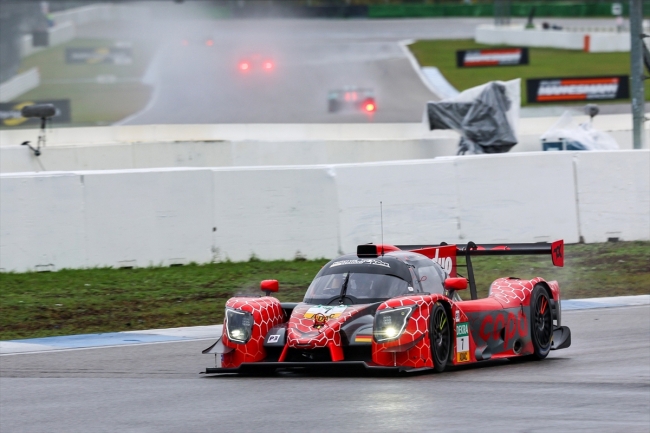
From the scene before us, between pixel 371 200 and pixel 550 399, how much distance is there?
8.35 meters

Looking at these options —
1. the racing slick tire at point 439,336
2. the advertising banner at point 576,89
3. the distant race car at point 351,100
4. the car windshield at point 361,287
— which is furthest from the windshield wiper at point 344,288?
the advertising banner at point 576,89

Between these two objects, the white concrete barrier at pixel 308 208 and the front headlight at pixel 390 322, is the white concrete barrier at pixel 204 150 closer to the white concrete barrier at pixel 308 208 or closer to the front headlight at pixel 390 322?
the white concrete barrier at pixel 308 208

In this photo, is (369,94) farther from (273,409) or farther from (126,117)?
(273,409)

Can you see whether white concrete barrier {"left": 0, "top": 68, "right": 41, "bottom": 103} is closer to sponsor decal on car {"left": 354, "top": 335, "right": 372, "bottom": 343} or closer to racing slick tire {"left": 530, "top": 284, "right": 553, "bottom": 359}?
racing slick tire {"left": 530, "top": 284, "right": 553, "bottom": 359}

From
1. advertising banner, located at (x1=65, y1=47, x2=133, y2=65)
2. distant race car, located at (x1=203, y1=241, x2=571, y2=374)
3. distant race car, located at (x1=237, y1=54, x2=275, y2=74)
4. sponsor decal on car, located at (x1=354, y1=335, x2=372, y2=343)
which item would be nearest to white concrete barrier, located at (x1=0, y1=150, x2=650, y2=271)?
distant race car, located at (x1=203, y1=241, x2=571, y2=374)

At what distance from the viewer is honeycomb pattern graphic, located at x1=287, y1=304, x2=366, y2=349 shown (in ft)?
28.5

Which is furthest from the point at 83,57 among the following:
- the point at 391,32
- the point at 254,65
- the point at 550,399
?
the point at 550,399

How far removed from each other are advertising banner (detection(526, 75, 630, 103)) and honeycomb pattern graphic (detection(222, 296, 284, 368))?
3326 cm

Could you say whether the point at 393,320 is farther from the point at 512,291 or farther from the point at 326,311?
the point at 512,291

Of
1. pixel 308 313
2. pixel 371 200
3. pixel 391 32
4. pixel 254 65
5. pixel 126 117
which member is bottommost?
pixel 308 313

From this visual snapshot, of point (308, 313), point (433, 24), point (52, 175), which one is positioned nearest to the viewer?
point (308, 313)

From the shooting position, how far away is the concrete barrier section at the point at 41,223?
47.9 ft

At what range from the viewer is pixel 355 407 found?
7.61 meters

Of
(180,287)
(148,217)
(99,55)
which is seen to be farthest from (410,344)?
(99,55)
